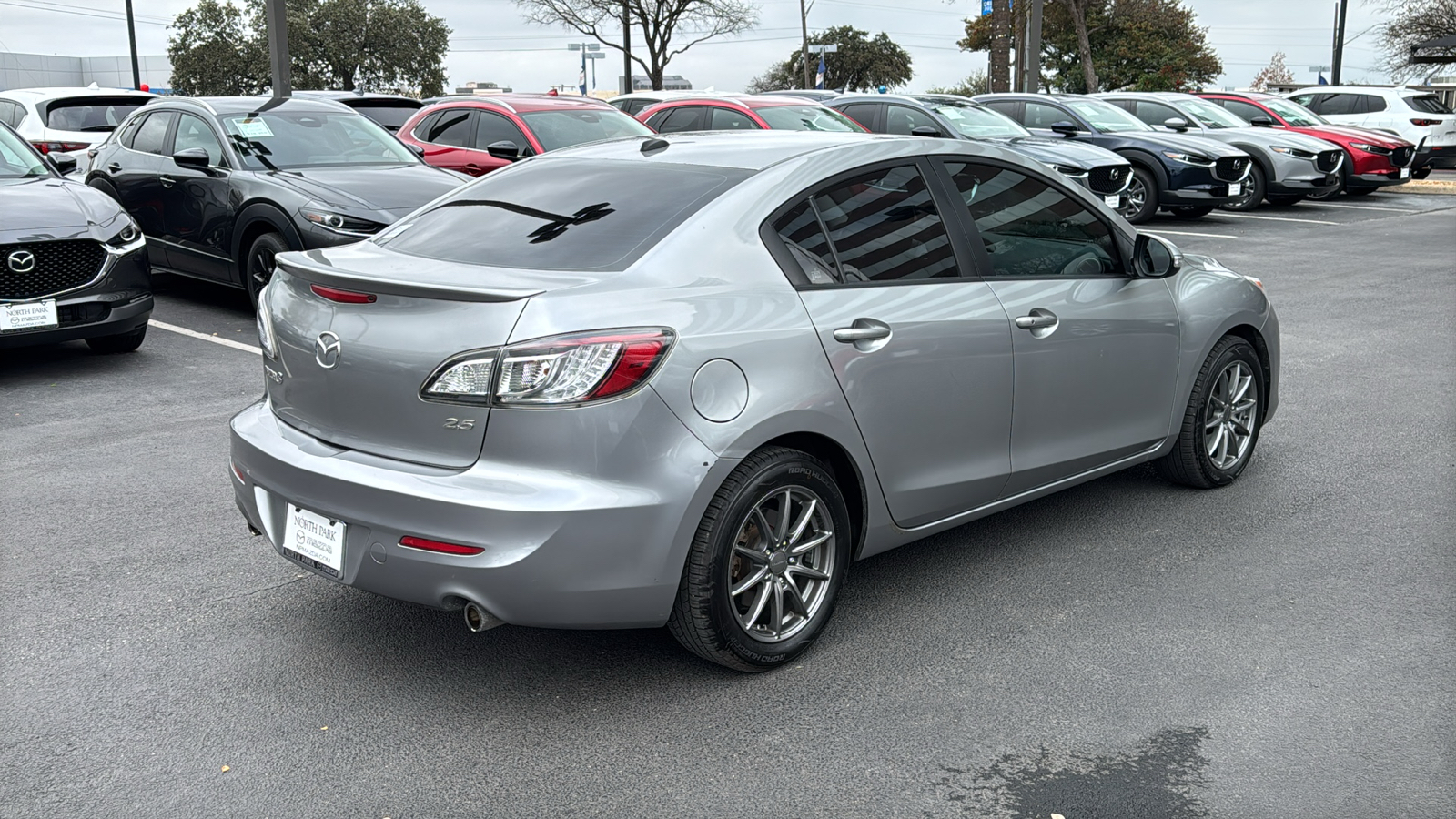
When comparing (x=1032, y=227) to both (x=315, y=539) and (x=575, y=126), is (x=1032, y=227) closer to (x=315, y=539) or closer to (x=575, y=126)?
(x=315, y=539)

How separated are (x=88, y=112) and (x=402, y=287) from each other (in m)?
14.0

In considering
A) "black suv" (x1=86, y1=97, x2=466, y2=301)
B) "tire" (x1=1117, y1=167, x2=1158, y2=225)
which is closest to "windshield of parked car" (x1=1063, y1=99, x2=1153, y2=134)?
"tire" (x1=1117, y1=167, x2=1158, y2=225)

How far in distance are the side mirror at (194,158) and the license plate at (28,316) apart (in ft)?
6.90

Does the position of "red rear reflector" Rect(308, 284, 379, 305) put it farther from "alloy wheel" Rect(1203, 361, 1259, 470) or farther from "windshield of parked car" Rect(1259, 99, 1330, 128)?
"windshield of parked car" Rect(1259, 99, 1330, 128)

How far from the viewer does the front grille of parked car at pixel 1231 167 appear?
16.2 meters

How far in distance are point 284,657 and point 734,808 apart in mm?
1555

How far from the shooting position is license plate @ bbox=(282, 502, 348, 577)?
3.39 meters

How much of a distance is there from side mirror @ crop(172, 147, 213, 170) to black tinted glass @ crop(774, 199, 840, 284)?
667 cm

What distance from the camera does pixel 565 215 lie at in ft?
12.7

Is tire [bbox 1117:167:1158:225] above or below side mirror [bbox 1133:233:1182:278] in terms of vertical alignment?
below

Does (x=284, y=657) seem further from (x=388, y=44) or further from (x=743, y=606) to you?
(x=388, y=44)

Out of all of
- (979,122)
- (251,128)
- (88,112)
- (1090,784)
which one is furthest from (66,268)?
(979,122)

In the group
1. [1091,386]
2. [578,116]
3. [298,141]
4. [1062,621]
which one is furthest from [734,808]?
[578,116]

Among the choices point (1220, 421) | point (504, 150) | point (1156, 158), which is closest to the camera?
point (1220, 421)
